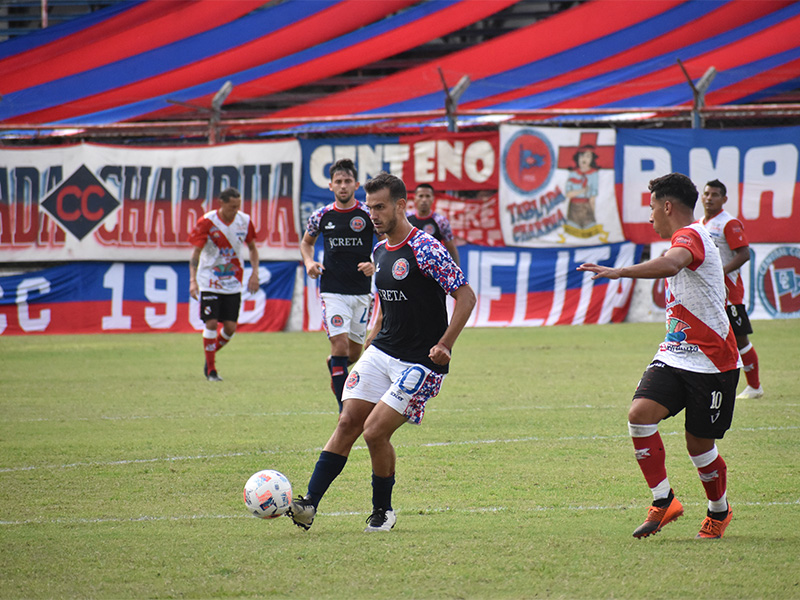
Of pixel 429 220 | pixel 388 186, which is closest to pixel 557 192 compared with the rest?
pixel 429 220

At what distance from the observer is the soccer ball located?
5305 millimetres

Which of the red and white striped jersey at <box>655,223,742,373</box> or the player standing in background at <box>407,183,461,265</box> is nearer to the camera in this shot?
the red and white striped jersey at <box>655,223,742,373</box>

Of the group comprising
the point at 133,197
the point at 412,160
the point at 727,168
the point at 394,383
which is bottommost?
the point at 394,383

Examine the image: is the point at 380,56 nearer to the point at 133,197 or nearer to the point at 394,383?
the point at 133,197

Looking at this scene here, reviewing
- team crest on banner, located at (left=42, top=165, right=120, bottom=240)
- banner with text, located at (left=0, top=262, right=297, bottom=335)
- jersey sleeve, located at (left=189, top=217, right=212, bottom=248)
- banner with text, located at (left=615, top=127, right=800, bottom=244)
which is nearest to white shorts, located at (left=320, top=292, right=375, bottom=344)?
jersey sleeve, located at (left=189, top=217, right=212, bottom=248)

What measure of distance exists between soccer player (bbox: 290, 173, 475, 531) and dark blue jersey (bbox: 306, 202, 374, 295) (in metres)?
3.77

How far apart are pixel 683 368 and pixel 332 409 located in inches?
200

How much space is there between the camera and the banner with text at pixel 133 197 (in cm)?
1880

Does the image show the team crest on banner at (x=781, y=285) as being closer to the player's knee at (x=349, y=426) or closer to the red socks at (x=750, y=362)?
the red socks at (x=750, y=362)

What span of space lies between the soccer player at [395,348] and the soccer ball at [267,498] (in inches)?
6.4

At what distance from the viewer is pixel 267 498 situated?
17.4ft

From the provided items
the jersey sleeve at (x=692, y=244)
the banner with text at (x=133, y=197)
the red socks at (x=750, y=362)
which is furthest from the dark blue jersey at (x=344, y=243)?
the banner with text at (x=133, y=197)

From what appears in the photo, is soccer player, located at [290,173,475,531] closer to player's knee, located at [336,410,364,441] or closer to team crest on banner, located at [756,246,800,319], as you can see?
player's knee, located at [336,410,364,441]

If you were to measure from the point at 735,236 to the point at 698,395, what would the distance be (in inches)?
196
